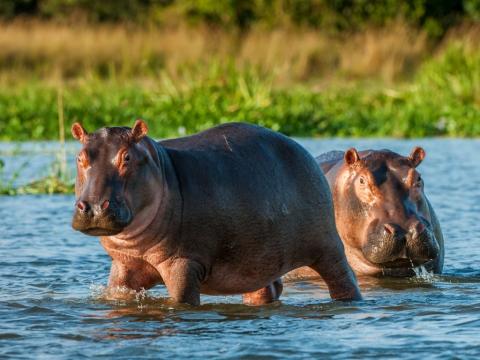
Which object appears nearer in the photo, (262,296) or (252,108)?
(262,296)

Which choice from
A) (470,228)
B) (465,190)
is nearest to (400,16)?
(465,190)

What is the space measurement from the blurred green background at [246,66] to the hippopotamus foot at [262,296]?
4218 millimetres

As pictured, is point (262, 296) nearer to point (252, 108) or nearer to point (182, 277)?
point (182, 277)

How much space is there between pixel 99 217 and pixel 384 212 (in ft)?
6.95

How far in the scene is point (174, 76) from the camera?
18.8m

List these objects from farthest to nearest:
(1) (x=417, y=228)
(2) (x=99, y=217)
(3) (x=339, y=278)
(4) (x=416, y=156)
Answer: (4) (x=416, y=156) → (1) (x=417, y=228) → (3) (x=339, y=278) → (2) (x=99, y=217)

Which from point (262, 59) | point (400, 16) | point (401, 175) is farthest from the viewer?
point (400, 16)

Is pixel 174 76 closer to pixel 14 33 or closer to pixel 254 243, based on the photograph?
pixel 14 33

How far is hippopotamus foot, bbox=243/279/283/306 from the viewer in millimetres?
5562

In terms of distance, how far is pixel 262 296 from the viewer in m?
5.57

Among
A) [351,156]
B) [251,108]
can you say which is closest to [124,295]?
[351,156]

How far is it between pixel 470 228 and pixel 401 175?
1974mm

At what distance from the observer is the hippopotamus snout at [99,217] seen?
4.39 metres

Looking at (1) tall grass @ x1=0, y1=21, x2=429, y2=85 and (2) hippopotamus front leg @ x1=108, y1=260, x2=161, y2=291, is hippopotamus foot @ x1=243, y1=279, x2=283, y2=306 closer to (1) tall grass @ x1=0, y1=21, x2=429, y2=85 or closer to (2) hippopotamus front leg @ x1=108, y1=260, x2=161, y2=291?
(2) hippopotamus front leg @ x1=108, y1=260, x2=161, y2=291
